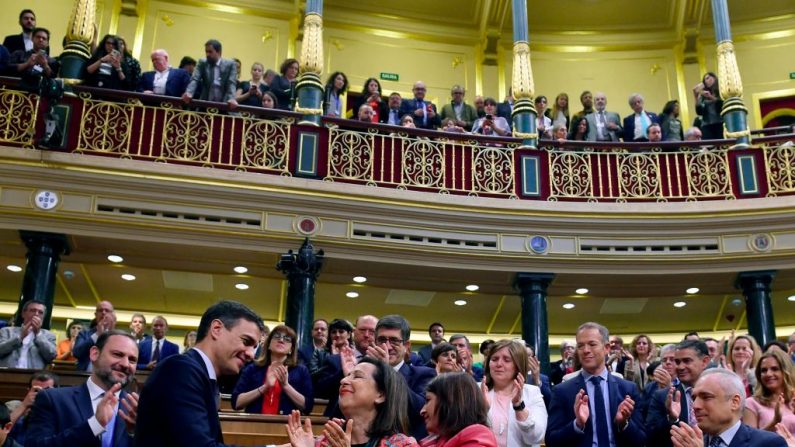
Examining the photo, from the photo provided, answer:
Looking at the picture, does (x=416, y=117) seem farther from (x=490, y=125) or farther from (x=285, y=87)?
(x=285, y=87)

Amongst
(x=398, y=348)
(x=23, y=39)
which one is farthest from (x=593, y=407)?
(x=23, y=39)

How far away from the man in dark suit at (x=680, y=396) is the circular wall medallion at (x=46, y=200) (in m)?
6.30

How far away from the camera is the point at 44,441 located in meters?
3.12

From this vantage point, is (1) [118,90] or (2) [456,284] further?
(2) [456,284]

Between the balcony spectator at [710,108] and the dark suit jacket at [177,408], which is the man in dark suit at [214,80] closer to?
the balcony spectator at [710,108]

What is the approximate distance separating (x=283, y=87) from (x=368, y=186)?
181cm

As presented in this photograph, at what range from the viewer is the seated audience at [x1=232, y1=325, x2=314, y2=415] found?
4.77m

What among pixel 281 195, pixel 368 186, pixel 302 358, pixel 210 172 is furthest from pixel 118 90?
pixel 302 358

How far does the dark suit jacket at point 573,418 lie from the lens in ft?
13.3

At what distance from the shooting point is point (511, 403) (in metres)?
4.00

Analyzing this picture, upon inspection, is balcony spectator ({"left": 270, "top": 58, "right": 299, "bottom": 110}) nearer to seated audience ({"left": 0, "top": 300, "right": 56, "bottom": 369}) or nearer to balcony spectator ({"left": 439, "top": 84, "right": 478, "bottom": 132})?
balcony spectator ({"left": 439, "top": 84, "right": 478, "bottom": 132})

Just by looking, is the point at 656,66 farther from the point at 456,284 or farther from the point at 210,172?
the point at 210,172

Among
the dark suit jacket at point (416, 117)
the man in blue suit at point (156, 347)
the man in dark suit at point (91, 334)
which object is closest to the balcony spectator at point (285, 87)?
the dark suit jacket at point (416, 117)

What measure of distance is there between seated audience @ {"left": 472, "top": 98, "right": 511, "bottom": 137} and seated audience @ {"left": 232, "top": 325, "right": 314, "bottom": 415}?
545cm
